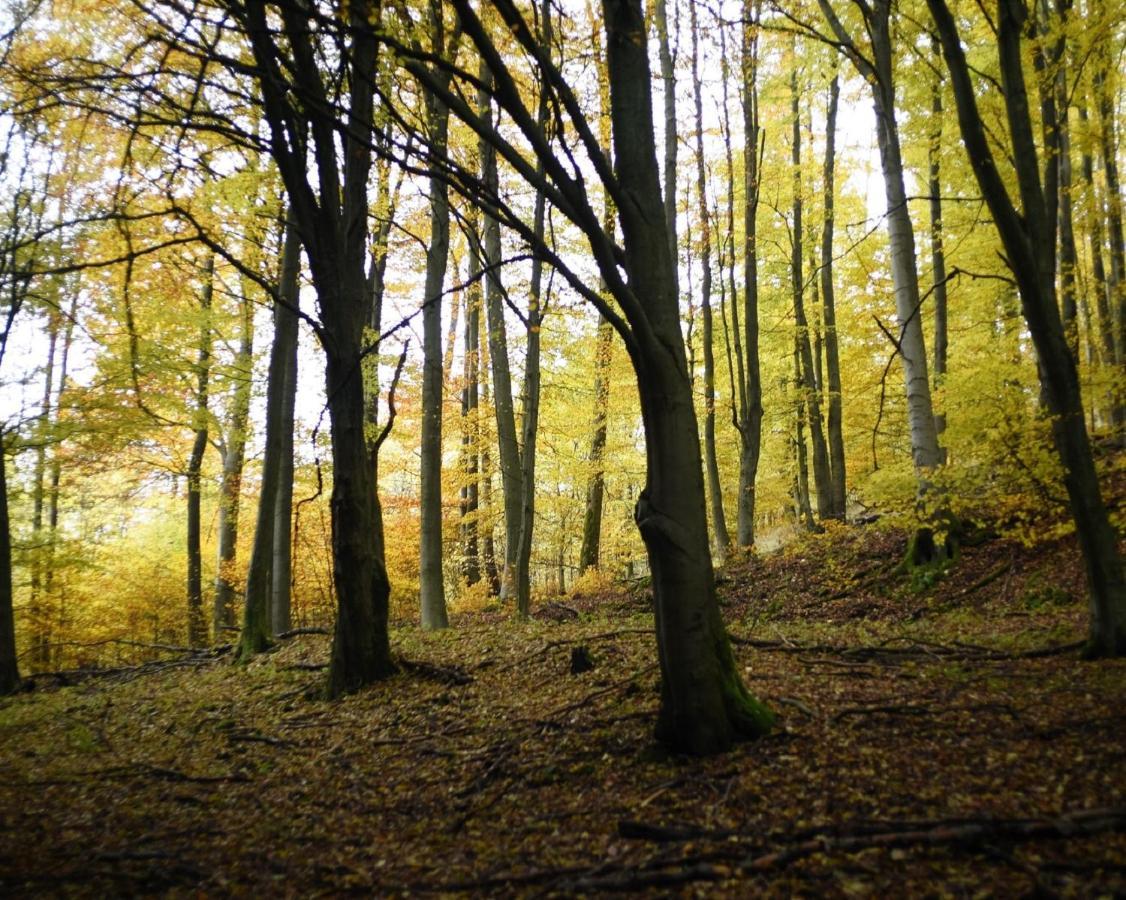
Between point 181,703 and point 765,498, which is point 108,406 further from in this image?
point 765,498

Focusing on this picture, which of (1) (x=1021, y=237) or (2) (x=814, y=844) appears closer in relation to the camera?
(2) (x=814, y=844)

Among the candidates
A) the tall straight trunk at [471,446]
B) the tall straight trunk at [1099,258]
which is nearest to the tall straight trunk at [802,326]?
the tall straight trunk at [1099,258]

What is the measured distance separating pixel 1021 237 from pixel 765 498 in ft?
61.6

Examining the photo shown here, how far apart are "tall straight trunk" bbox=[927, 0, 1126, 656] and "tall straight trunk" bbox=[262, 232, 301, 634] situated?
319 inches

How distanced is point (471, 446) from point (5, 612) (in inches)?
401

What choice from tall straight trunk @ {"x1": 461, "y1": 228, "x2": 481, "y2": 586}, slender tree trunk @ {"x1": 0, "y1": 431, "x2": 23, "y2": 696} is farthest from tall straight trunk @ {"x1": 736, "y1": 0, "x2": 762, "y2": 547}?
slender tree trunk @ {"x1": 0, "y1": 431, "x2": 23, "y2": 696}

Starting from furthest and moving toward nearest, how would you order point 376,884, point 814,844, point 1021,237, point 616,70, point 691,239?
point 691,239 → point 1021,237 → point 616,70 → point 376,884 → point 814,844

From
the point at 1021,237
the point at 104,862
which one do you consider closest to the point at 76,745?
the point at 104,862

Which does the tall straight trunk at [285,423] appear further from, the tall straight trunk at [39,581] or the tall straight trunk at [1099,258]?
the tall straight trunk at [1099,258]

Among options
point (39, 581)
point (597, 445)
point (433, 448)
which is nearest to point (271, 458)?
point (433, 448)

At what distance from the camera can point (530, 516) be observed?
9648 mm

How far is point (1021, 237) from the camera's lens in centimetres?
453

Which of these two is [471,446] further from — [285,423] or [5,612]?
[5,612]

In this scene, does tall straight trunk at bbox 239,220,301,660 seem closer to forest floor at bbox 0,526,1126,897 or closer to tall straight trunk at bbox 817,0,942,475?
forest floor at bbox 0,526,1126,897
